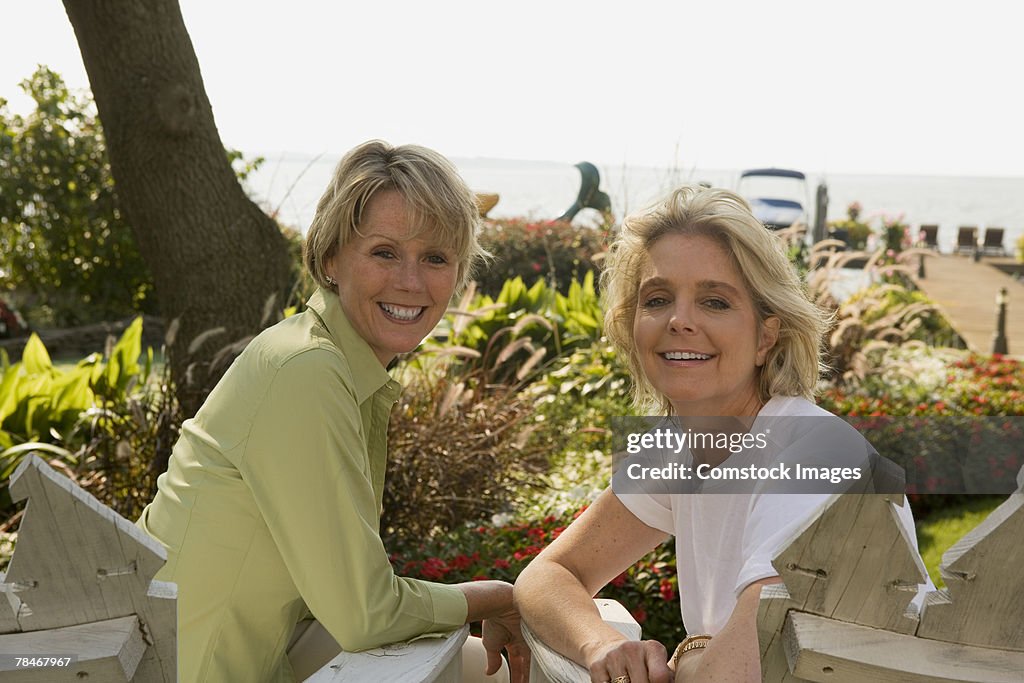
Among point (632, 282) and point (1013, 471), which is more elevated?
point (632, 282)

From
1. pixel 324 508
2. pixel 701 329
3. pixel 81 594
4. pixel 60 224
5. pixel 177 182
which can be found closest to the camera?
pixel 81 594

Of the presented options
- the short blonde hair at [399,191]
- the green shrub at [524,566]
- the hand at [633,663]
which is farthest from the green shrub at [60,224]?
the hand at [633,663]

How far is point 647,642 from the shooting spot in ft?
5.51

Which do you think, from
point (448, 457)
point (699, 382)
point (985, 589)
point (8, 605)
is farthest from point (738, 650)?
point (448, 457)

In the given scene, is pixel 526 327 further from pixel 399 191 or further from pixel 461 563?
pixel 399 191

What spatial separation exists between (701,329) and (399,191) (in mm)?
687

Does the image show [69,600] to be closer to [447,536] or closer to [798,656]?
[798,656]

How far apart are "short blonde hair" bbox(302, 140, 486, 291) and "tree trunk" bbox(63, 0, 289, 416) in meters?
2.41

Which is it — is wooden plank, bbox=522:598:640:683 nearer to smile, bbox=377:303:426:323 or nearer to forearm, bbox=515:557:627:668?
forearm, bbox=515:557:627:668

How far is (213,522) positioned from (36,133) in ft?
40.6

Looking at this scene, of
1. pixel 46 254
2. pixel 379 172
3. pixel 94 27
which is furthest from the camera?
pixel 46 254

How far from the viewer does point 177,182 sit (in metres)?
4.51

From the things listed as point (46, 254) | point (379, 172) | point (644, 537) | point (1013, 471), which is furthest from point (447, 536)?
point (46, 254)

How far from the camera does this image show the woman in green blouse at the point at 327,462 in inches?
68.8
